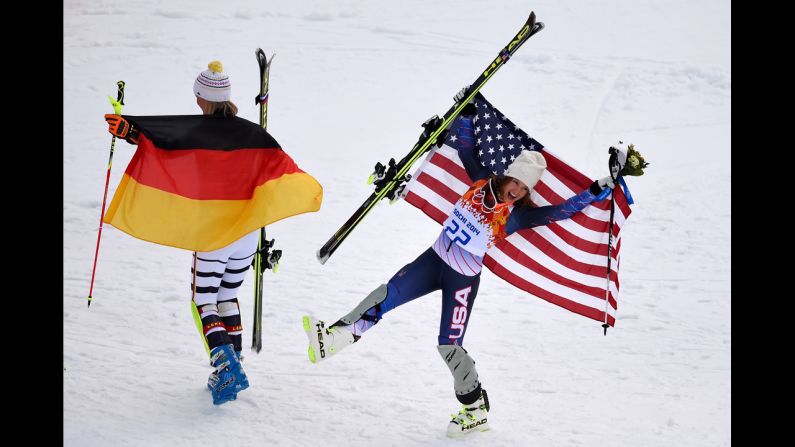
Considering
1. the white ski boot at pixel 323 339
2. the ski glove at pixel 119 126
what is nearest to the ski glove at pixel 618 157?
the white ski boot at pixel 323 339

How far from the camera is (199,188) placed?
22.7 ft

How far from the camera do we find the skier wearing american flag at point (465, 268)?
22.2ft

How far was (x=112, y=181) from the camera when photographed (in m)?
11.8

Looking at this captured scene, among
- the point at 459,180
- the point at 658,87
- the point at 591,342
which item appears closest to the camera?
the point at 459,180

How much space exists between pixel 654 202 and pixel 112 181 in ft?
20.0

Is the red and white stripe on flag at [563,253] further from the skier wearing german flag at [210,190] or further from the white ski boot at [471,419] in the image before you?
the skier wearing german flag at [210,190]

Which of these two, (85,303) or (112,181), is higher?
(112,181)

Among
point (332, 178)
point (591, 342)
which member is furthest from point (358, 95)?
point (591, 342)

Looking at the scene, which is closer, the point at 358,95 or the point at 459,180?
the point at 459,180

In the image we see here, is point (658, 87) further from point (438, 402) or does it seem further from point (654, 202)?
point (438, 402)

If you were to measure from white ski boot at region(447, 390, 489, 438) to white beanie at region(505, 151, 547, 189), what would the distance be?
1.49 meters

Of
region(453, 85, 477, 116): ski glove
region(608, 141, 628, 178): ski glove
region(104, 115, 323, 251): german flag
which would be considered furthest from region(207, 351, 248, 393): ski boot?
region(608, 141, 628, 178): ski glove

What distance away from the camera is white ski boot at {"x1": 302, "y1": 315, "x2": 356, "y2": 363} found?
276 inches

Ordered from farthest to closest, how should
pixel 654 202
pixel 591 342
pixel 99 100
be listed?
pixel 99 100
pixel 654 202
pixel 591 342
